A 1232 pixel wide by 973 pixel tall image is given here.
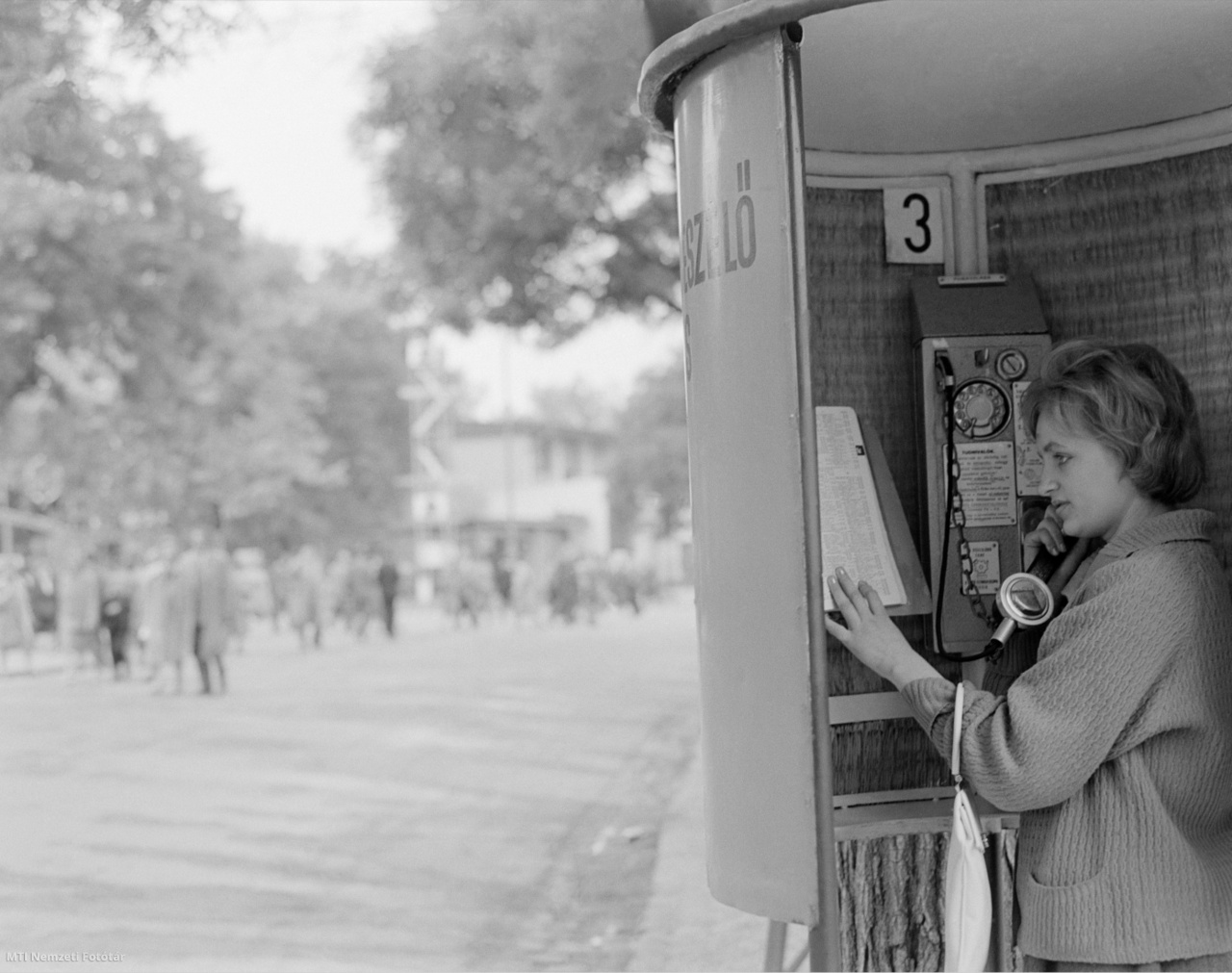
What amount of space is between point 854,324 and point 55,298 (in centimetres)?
1290

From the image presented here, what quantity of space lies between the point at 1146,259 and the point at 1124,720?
1.30 meters

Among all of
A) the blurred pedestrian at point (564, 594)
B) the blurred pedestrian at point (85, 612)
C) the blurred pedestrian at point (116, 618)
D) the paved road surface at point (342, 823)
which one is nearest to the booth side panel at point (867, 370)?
the paved road surface at point (342, 823)

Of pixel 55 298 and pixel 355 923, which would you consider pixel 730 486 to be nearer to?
pixel 355 923

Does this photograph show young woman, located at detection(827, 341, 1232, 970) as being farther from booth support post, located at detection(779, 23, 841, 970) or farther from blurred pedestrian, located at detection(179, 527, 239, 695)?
blurred pedestrian, located at detection(179, 527, 239, 695)

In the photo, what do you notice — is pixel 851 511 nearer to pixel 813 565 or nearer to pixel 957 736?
pixel 813 565

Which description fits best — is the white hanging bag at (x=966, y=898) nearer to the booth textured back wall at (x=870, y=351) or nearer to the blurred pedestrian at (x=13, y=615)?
the booth textured back wall at (x=870, y=351)

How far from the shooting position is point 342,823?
8.81 m

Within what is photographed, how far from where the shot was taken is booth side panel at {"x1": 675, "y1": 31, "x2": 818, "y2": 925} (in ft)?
8.02

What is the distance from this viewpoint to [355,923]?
646 cm

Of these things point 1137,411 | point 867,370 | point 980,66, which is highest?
point 980,66

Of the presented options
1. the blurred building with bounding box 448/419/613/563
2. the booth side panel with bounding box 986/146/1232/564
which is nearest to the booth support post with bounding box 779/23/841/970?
the booth side panel with bounding box 986/146/1232/564

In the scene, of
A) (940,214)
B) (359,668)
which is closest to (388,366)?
(359,668)

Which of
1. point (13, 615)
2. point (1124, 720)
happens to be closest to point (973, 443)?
point (1124, 720)

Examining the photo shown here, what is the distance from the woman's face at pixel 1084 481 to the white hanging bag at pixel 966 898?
40 cm
